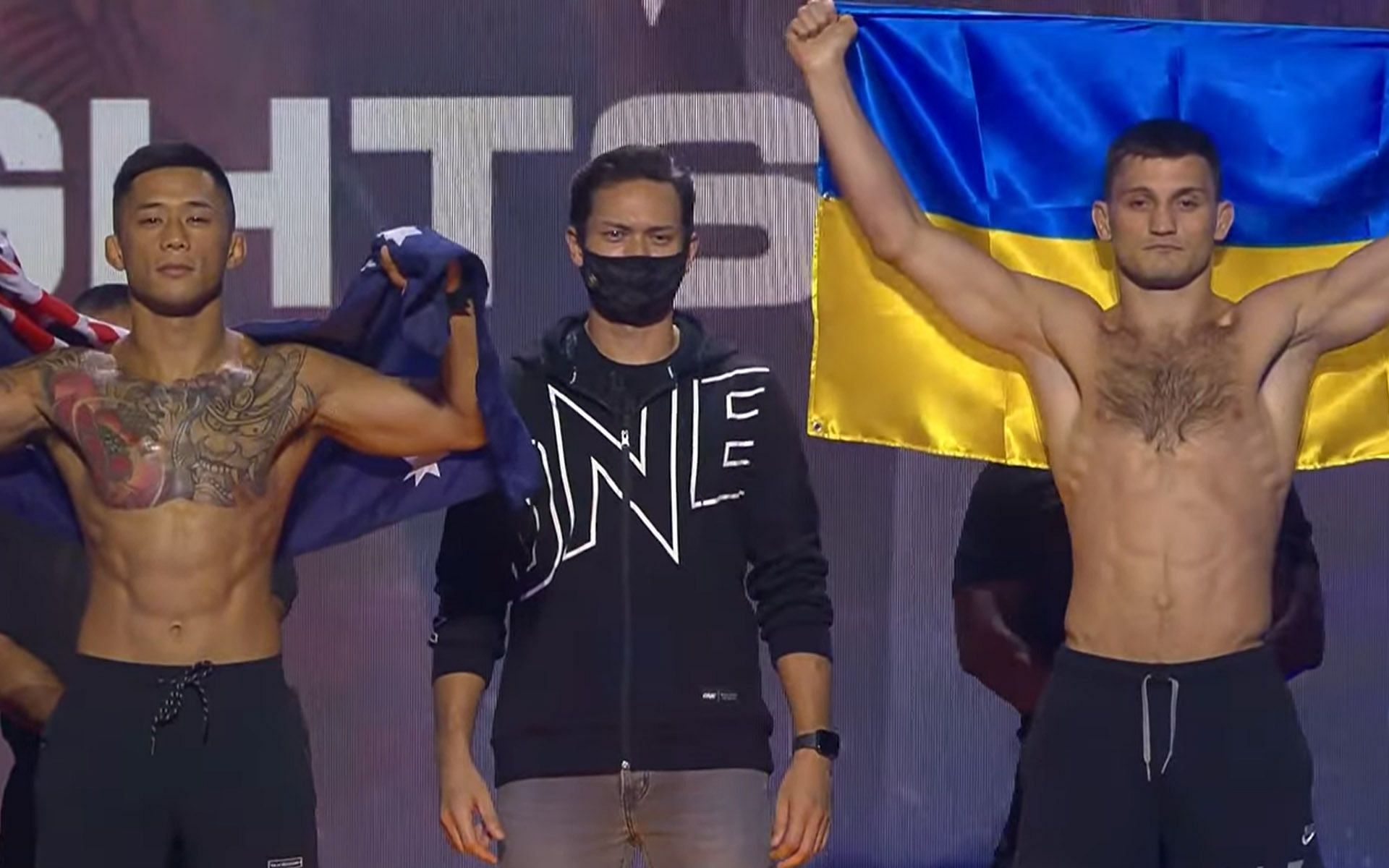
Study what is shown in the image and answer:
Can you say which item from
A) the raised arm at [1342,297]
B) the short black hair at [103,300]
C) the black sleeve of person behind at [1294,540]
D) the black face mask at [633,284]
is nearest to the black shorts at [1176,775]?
the raised arm at [1342,297]

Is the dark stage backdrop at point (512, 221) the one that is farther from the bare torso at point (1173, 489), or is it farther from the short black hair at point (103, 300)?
the bare torso at point (1173, 489)

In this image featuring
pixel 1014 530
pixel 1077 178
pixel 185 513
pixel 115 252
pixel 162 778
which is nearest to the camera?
pixel 162 778

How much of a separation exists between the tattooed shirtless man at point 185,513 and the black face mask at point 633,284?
24 cm

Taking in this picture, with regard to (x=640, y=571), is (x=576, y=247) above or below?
above

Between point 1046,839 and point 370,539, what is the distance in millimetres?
1764

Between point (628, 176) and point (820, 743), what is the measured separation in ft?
3.40

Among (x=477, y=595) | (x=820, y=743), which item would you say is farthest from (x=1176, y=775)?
(x=477, y=595)

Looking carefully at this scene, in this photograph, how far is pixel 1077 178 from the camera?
173 inches

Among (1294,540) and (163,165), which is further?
(1294,540)

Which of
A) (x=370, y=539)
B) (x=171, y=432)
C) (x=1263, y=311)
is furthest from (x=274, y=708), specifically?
(x=1263, y=311)

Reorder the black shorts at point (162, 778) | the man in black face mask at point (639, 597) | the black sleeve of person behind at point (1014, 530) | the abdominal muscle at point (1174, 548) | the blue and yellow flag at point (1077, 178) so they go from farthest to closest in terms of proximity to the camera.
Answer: the black sleeve of person behind at point (1014, 530) < the blue and yellow flag at point (1077, 178) < the abdominal muscle at point (1174, 548) < the man in black face mask at point (639, 597) < the black shorts at point (162, 778)

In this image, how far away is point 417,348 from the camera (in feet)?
12.6

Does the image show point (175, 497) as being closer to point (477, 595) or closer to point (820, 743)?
point (477, 595)

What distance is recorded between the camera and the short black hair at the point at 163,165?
12.3 ft
